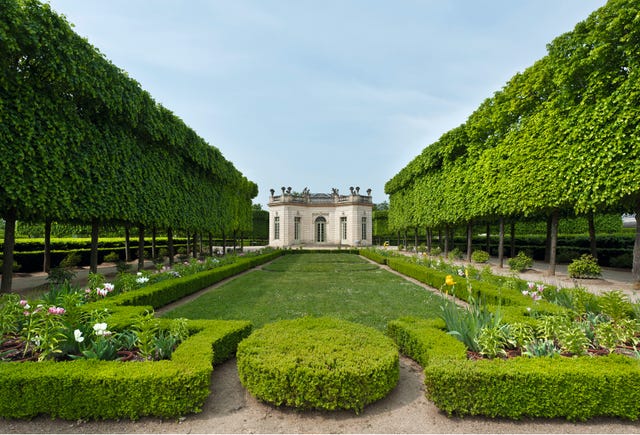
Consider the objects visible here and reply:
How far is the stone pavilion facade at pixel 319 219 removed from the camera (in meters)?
39.3

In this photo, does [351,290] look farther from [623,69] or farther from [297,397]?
[623,69]

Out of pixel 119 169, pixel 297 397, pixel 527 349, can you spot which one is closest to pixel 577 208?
pixel 527 349

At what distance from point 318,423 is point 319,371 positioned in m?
0.50

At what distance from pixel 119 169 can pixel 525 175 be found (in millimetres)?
15720

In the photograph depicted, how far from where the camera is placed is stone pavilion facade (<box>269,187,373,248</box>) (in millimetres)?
39312

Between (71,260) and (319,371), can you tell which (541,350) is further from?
(71,260)

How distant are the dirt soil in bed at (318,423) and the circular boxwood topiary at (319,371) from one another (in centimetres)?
13

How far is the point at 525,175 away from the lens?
11867mm

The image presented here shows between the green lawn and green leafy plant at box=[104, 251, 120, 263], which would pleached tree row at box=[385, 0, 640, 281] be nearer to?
the green lawn

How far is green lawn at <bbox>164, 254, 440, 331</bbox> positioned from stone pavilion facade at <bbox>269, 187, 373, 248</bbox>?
28.1 meters

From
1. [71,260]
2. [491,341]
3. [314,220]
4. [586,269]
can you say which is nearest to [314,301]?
[491,341]

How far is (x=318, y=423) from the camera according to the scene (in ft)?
9.34

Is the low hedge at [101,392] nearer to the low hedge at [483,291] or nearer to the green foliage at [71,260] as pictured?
the low hedge at [483,291]

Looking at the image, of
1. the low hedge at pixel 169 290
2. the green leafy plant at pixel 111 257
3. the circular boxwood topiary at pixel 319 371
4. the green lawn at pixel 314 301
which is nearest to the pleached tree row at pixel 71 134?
the low hedge at pixel 169 290
